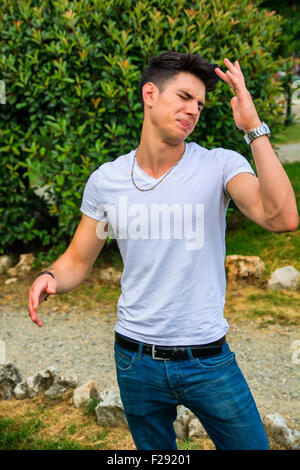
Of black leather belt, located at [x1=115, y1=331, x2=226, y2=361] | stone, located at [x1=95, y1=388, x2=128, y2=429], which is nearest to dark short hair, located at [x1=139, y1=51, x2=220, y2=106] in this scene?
black leather belt, located at [x1=115, y1=331, x2=226, y2=361]

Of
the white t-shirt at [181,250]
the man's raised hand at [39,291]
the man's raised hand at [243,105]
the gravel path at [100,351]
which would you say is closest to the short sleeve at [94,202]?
the white t-shirt at [181,250]

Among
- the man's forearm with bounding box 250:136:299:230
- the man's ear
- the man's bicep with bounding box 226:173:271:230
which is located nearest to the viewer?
the man's forearm with bounding box 250:136:299:230

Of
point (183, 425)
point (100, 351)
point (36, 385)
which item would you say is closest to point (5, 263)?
point (100, 351)

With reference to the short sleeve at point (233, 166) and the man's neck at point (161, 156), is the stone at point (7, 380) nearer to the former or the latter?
the man's neck at point (161, 156)

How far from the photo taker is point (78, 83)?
20.8ft

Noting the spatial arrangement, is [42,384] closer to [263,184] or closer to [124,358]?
[124,358]

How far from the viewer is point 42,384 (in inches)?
178

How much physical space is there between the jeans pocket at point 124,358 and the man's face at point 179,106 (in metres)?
1.00

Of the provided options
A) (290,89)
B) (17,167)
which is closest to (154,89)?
(17,167)

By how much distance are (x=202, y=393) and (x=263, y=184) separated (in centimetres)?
95

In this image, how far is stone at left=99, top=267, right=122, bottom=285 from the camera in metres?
6.92

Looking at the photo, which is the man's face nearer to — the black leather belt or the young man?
the young man

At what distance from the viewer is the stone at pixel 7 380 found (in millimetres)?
4535

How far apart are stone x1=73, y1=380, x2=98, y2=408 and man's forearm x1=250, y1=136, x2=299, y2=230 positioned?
2853mm
